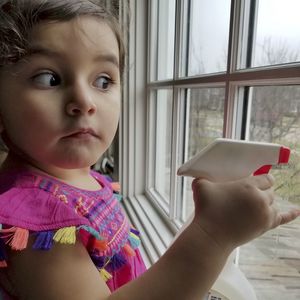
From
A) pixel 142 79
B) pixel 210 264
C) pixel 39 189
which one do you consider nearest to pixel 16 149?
pixel 39 189

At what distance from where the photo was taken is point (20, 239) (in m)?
0.37

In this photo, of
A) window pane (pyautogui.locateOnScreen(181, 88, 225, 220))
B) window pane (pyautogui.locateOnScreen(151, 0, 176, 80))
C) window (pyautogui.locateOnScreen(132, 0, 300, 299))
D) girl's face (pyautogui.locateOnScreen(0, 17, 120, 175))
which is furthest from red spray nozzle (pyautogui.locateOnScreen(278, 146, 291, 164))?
window pane (pyautogui.locateOnScreen(151, 0, 176, 80))

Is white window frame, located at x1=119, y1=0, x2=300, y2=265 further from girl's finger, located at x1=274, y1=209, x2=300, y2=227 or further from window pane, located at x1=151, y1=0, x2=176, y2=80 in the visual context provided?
girl's finger, located at x1=274, y1=209, x2=300, y2=227

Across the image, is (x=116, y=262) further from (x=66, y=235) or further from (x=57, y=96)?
(x=57, y=96)

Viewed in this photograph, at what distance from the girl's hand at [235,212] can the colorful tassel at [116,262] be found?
0.22m

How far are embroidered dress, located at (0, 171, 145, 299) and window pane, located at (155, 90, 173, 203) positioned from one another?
23.8 inches

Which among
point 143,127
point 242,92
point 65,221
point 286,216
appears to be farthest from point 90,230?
point 143,127

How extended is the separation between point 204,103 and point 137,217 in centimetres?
56

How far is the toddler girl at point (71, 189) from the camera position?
0.35 metres

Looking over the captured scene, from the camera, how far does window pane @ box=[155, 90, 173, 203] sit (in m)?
1.15

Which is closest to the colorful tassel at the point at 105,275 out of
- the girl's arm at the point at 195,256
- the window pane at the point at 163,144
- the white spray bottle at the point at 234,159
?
the girl's arm at the point at 195,256

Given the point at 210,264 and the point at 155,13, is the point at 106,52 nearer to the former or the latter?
the point at 210,264

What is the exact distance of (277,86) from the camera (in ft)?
1.69

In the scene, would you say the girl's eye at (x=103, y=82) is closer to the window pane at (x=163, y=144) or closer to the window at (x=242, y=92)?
the window at (x=242, y=92)
